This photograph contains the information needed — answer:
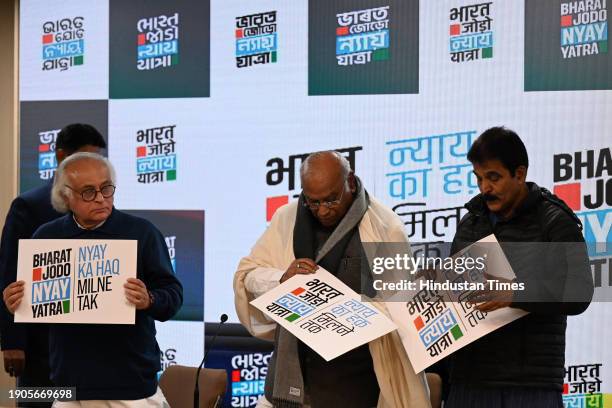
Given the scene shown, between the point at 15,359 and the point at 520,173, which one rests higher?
the point at 520,173

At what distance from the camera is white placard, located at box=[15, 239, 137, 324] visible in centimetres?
305

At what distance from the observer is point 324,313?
9.34 feet

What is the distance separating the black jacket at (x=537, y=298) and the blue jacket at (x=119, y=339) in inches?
45.2

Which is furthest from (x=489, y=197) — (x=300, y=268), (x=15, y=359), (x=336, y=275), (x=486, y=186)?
(x=15, y=359)

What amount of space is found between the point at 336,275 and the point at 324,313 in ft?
0.62

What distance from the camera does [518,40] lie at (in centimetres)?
497

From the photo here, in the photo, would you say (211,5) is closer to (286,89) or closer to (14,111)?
(286,89)

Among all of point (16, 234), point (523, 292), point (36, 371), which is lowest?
point (36, 371)

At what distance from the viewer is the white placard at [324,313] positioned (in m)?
2.72

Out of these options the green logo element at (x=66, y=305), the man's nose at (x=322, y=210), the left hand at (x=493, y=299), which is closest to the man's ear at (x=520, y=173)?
the left hand at (x=493, y=299)

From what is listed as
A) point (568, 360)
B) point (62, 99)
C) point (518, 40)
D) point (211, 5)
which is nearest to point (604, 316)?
point (568, 360)

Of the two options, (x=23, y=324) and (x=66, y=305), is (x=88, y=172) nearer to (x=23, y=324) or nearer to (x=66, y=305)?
(x=66, y=305)

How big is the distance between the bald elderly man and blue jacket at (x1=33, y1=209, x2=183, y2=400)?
356mm

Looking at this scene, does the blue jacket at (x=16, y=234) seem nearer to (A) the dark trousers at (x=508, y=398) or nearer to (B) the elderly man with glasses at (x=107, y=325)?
(B) the elderly man with glasses at (x=107, y=325)
